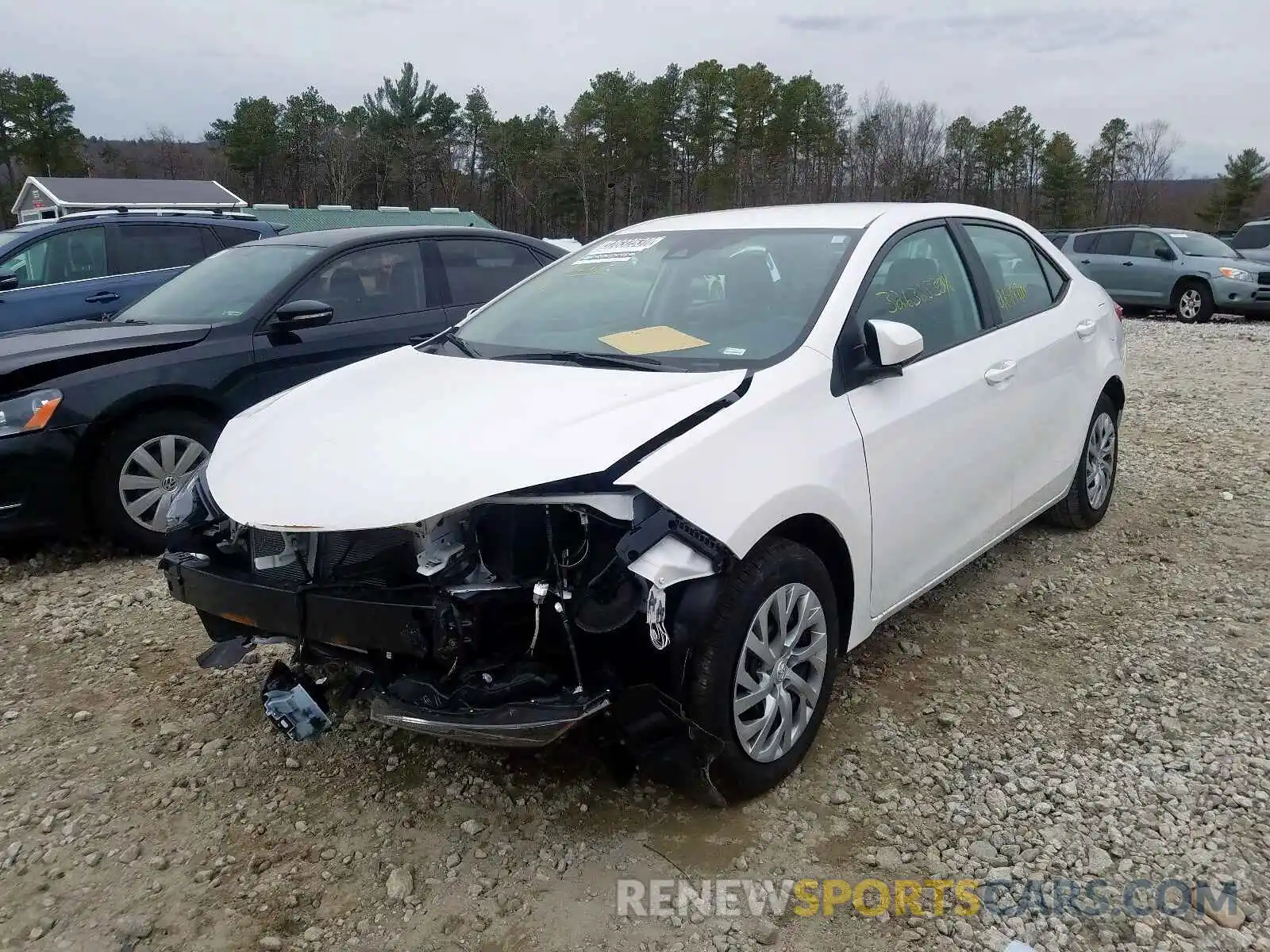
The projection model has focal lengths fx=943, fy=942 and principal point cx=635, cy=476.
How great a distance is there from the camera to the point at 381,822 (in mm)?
2693

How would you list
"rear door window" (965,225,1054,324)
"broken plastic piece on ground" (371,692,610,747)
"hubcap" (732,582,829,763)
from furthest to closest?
1. "rear door window" (965,225,1054,324)
2. "hubcap" (732,582,829,763)
3. "broken plastic piece on ground" (371,692,610,747)

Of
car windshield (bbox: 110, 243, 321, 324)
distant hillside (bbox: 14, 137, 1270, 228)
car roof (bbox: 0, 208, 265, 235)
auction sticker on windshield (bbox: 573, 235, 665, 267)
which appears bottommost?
car windshield (bbox: 110, 243, 321, 324)

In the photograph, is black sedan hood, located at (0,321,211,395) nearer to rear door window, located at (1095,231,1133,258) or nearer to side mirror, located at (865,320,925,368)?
side mirror, located at (865,320,925,368)

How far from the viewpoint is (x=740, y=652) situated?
2473mm

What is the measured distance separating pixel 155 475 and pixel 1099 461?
4.83 meters

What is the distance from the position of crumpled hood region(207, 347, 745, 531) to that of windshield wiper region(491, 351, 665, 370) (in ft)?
0.18

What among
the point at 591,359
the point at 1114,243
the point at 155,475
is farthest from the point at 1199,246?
the point at 155,475

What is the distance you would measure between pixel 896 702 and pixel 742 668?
104cm

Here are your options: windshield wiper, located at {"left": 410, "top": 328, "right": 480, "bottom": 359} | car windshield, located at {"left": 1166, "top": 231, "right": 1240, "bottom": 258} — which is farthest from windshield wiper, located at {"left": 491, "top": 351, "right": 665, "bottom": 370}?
car windshield, located at {"left": 1166, "top": 231, "right": 1240, "bottom": 258}

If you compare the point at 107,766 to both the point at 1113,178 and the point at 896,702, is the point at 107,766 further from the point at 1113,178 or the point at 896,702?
the point at 1113,178

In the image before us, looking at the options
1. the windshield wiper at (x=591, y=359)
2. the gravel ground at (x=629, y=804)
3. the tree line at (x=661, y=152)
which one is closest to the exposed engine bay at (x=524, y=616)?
the gravel ground at (x=629, y=804)

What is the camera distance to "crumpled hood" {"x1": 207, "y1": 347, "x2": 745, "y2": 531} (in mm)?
2383

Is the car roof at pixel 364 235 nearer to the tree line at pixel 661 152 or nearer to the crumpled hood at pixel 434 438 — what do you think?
the crumpled hood at pixel 434 438

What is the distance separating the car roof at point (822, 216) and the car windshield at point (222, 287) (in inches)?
93.2
